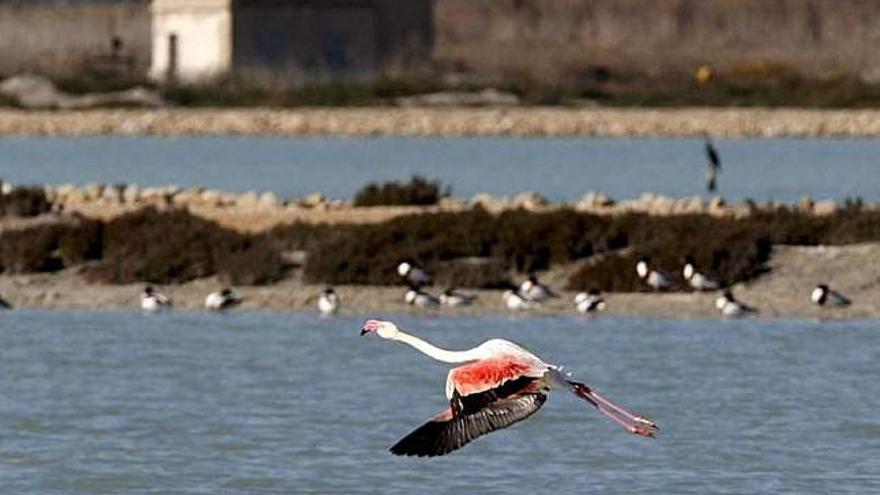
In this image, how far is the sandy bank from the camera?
6469cm

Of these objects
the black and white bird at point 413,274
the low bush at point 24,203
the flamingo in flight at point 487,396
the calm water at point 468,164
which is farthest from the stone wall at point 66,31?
the flamingo in flight at point 487,396

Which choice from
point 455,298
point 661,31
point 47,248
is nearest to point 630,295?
point 455,298

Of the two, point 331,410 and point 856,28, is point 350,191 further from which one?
point 856,28

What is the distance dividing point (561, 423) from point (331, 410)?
1.50 meters

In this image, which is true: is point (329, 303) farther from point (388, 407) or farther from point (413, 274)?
point (388, 407)

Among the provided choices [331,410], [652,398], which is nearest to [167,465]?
[331,410]

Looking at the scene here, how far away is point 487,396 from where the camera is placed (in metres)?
12.3

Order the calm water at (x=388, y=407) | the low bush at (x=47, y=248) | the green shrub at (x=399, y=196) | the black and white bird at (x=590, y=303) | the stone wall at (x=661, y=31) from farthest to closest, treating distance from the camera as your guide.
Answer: the stone wall at (x=661, y=31), the green shrub at (x=399, y=196), the low bush at (x=47, y=248), the black and white bird at (x=590, y=303), the calm water at (x=388, y=407)

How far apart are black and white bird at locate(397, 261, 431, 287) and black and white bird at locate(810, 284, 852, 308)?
11.0 ft

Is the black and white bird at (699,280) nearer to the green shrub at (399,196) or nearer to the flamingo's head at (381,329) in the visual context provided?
the green shrub at (399,196)

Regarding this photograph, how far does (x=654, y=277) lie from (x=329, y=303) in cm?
264

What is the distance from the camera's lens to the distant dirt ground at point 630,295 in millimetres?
23750

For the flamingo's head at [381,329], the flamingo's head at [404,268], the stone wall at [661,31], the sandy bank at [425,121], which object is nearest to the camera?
the flamingo's head at [381,329]

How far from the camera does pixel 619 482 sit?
15867mm
